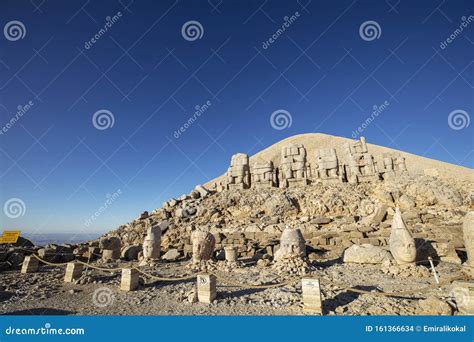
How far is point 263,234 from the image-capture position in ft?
45.1

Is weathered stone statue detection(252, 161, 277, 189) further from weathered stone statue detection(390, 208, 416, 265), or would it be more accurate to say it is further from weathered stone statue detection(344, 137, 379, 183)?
weathered stone statue detection(390, 208, 416, 265)

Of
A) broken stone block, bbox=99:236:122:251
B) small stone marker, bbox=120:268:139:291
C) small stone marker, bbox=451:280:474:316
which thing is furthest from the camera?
broken stone block, bbox=99:236:122:251

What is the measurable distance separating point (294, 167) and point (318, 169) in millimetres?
1860

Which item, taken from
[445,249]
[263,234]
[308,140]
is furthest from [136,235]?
[308,140]

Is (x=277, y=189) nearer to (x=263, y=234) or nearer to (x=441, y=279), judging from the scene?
(x=263, y=234)

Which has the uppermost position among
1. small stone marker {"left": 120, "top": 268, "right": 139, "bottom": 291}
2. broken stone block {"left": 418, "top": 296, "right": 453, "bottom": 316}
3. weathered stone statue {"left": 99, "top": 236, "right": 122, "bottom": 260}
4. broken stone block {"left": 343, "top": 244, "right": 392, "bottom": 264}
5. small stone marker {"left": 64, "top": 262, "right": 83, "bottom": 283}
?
weathered stone statue {"left": 99, "top": 236, "right": 122, "bottom": 260}

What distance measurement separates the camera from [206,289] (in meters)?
5.69

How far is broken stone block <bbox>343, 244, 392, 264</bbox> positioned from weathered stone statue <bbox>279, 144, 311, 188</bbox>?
10.1 m

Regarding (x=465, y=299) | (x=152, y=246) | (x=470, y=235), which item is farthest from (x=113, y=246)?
(x=470, y=235)

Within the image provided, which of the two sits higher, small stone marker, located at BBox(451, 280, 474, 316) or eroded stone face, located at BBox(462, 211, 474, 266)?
eroded stone face, located at BBox(462, 211, 474, 266)

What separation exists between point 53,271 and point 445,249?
1481 centimetres

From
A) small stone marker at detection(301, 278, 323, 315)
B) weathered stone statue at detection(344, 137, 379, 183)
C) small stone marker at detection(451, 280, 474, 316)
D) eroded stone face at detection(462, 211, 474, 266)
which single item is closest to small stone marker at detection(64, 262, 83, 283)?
small stone marker at detection(301, 278, 323, 315)

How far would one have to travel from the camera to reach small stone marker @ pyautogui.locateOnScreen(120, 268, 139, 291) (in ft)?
22.3

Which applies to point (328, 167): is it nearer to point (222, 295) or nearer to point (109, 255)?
point (109, 255)
